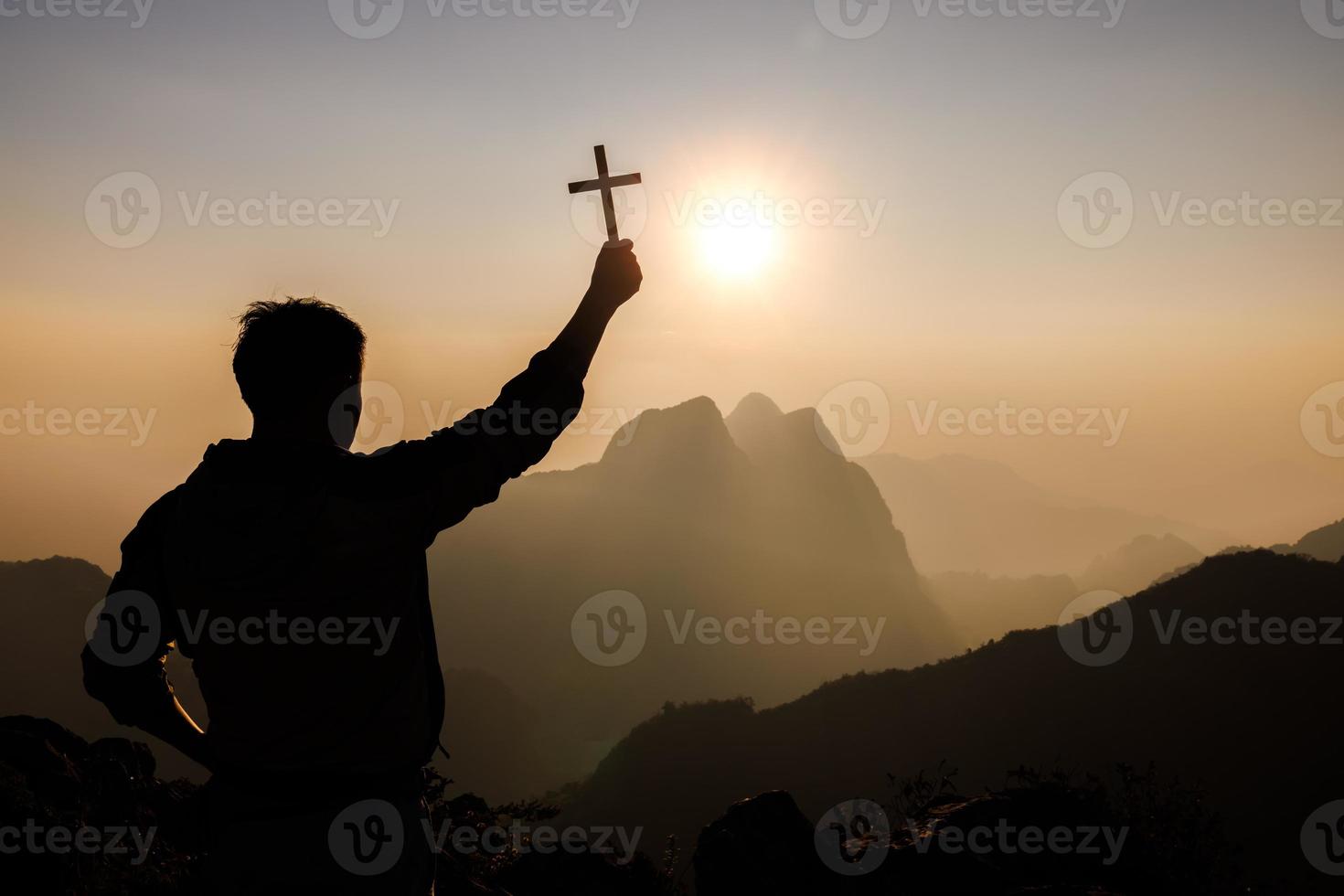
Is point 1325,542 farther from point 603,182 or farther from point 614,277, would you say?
point 614,277

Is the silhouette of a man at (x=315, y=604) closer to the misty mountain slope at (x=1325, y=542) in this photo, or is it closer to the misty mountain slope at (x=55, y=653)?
the misty mountain slope at (x=55, y=653)

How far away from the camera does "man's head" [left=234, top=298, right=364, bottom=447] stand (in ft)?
7.57

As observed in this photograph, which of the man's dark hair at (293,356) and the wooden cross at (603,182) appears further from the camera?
the wooden cross at (603,182)

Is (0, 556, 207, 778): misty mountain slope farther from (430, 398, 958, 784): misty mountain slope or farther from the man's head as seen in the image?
the man's head

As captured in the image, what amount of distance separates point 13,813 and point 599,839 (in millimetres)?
6396

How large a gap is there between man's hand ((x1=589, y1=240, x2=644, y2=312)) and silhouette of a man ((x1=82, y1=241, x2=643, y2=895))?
0.34 meters

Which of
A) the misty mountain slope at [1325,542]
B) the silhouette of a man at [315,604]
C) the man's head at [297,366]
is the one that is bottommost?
the misty mountain slope at [1325,542]

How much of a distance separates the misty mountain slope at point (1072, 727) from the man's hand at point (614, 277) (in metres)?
30.3

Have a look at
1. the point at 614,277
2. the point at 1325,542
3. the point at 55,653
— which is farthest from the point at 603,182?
the point at 1325,542

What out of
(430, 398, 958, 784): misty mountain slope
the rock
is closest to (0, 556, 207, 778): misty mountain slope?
(430, 398, 958, 784): misty mountain slope

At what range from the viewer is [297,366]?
231 cm

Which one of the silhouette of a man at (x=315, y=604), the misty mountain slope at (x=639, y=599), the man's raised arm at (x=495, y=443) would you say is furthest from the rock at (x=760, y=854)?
the misty mountain slope at (x=639, y=599)

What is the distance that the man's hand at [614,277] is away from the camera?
2600 mm

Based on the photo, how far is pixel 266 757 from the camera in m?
2.15
